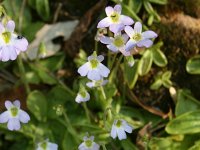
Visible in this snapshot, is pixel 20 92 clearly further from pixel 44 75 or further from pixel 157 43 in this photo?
pixel 157 43

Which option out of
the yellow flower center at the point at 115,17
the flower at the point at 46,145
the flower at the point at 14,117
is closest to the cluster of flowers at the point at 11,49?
the flower at the point at 14,117

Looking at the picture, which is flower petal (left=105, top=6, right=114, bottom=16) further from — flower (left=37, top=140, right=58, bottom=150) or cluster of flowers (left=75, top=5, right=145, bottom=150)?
flower (left=37, top=140, right=58, bottom=150)

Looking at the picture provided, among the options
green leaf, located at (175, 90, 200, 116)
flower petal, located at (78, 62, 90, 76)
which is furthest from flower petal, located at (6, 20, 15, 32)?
green leaf, located at (175, 90, 200, 116)

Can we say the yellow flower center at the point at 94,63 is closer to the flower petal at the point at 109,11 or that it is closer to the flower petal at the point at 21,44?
the flower petal at the point at 109,11

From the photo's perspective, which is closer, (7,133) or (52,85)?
(7,133)

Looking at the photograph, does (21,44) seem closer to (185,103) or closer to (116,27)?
(116,27)

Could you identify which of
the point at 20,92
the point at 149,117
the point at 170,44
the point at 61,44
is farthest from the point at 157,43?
the point at 20,92

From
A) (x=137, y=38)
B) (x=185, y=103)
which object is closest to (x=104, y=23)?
(x=137, y=38)
